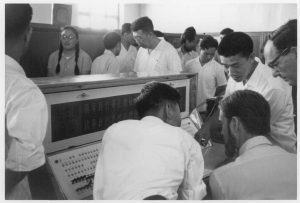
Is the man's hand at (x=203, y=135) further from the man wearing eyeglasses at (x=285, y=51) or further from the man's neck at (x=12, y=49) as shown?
the man's neck at (x=12, y=49)

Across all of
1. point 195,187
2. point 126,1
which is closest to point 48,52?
point 126,1

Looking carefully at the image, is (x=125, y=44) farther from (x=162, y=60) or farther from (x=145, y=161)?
(x=145, y=161)

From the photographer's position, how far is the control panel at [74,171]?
1129 millimetres

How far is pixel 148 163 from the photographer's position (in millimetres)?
956

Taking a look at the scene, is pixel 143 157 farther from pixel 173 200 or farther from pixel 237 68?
pixel 237 68

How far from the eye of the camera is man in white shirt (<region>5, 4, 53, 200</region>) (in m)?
0.86

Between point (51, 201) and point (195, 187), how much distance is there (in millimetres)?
503

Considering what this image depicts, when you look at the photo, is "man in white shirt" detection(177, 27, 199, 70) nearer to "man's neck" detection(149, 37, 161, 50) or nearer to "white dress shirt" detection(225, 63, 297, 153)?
"man's neck" detection(149, 37, 161, 50)

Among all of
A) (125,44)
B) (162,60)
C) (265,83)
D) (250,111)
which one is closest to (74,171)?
(250,111)

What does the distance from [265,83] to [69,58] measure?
1600 mm

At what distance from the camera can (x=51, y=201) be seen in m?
1.09

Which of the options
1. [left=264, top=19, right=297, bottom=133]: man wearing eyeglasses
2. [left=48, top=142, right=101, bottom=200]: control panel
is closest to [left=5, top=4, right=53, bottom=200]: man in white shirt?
[left=48, top=142, right=101, bottom=200]: control panel

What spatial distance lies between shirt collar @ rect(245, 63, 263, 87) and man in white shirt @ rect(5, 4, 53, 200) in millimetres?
1018

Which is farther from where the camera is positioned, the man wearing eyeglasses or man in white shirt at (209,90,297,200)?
the man wearing eyeglasses
